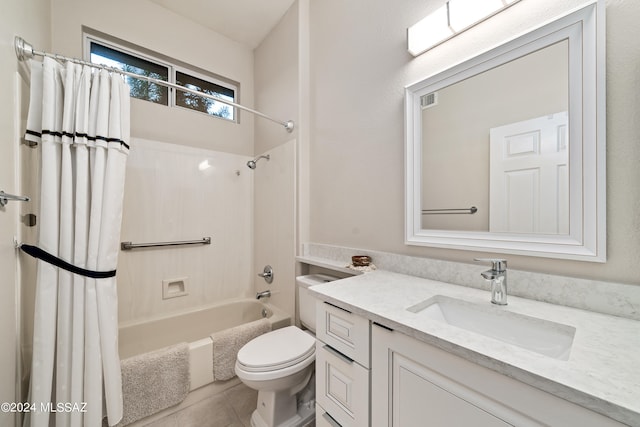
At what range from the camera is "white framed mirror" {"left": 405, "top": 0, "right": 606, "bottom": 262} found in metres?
0.76

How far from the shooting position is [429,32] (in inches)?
44.5

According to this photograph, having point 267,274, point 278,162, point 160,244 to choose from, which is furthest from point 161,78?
point 267,274

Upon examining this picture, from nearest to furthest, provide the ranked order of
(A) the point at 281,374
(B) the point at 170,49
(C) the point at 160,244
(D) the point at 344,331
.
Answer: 1. (D) the point at 344,331
2. (A) the point at 281,374
3. (C) the point at 160,244
4. (B) the point at 170,49

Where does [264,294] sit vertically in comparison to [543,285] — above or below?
below

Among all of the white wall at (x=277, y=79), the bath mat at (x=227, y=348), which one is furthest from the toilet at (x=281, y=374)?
the white wall at (x=277, y=79)

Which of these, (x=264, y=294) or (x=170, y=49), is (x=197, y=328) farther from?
(x=170, y=49)

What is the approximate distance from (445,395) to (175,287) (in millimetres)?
2167

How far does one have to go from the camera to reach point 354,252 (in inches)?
60.4

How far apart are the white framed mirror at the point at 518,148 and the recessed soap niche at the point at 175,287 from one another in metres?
1.95

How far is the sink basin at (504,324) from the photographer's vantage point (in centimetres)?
67

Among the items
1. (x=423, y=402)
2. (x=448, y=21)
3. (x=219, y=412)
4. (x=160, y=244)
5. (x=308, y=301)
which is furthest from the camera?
(x=160, y=244)

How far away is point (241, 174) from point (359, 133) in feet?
4.67

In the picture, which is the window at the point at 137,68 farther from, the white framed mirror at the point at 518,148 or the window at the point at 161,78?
the white framed mirror at the point at 518,148

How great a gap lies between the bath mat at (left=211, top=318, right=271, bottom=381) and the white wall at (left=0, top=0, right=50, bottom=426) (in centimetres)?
82
